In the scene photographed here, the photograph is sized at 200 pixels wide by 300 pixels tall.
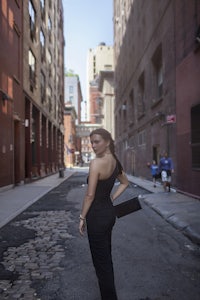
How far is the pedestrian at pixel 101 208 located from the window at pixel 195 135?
1027 centimetres

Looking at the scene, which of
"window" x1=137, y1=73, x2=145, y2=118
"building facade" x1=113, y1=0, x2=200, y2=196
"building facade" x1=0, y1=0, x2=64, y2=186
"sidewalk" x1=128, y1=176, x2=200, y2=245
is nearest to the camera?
"sidewalk" x1=128, y1=176, x2=200, y2=245

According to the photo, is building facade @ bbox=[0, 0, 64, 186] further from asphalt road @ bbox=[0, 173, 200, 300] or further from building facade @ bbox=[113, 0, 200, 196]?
asphalt road @ bbox=[0, 173, 200, 300]

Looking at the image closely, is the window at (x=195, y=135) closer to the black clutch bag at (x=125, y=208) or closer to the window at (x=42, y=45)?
the black clutch bag at (x=125, y=208)

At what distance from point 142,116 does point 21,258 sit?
23129 mm

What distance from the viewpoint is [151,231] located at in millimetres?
8336

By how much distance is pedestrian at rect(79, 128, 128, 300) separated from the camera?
3594 millimetres

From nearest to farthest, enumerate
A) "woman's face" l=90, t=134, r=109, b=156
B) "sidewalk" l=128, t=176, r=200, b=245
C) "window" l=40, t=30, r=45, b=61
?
"woman's face" l=90, t=134, r=109, b=156, "sidewalk" l=128, t=176, r=200, b=245, "window" l=40, t=30, r=45, b=61

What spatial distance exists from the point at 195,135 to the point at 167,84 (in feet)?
18.9

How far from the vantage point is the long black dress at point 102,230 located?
3.63 metres

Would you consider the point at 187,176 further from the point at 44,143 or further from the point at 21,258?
the point at 44,143

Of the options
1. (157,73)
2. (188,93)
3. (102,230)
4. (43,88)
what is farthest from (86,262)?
(43,88)

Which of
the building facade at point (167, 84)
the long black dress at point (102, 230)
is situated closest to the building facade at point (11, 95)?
the building facade at point (167, 84)

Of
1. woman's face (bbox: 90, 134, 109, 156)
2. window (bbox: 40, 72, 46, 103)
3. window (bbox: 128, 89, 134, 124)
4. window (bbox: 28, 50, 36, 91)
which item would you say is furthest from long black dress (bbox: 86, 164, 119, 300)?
window (bbox: 128, 89, 134, 124)

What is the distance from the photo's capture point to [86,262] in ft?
19.0
